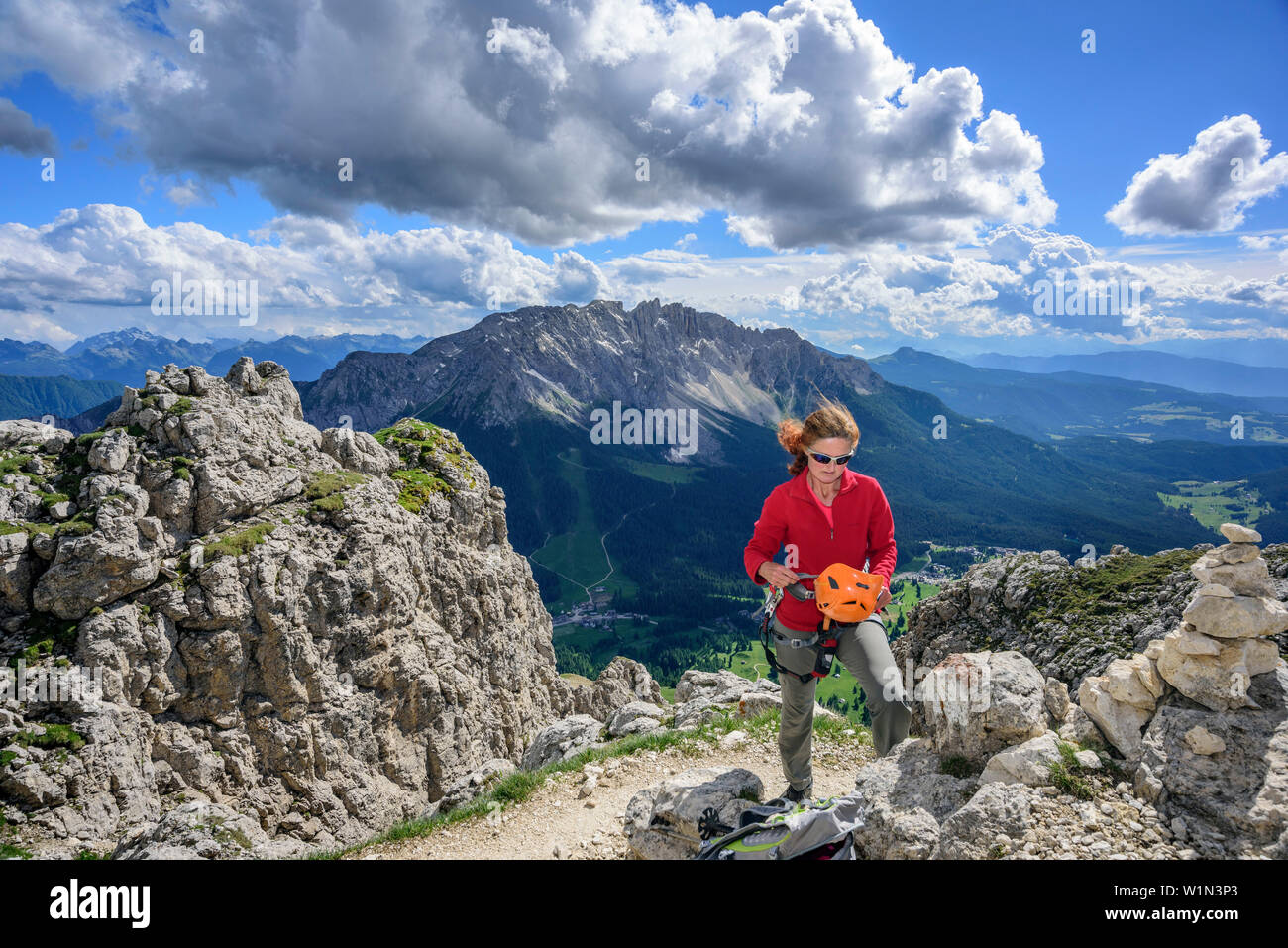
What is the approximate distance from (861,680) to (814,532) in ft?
7.15

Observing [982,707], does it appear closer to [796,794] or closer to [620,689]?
[796,794]

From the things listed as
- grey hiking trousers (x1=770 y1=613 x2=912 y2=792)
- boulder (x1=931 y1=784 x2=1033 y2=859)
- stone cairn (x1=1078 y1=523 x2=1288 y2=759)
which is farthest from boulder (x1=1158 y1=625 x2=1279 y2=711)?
grey hiking trousers (x1=770 y1=613 x2=912 y2=792)

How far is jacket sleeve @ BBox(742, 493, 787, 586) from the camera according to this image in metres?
8.30

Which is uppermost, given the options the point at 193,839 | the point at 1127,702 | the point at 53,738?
the point at 1127,702

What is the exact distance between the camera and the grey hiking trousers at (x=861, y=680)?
7992 mm

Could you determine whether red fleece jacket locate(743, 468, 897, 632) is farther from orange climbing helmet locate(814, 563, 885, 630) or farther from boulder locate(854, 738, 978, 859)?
boulder locate(854, 738, 978, 859)

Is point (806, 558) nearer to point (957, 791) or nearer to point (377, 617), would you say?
point (957, 791)

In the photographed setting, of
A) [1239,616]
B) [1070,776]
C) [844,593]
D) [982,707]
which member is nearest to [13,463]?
[844,593]

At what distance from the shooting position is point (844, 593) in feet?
24.9

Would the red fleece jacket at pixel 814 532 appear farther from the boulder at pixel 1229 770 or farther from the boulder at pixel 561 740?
the boulder at pixel 561 740

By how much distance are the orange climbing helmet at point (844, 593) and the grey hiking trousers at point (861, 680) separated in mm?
667

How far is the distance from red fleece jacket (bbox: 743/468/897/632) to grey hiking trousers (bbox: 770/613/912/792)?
0.40 metres
